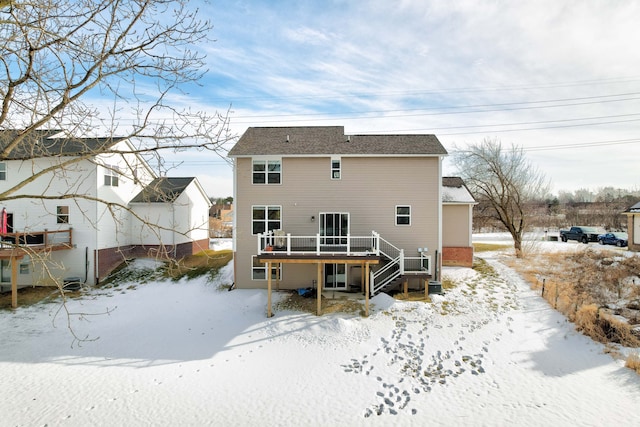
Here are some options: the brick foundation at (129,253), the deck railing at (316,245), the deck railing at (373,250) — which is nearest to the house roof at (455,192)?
the deck railing at (373,250)

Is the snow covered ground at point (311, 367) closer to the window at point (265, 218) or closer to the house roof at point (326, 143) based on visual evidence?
the window at point (265, 218)

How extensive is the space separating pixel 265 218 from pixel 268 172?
2.28m

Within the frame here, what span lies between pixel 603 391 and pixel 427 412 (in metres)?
5.23

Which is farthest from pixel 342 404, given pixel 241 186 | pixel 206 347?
pixel 241 186

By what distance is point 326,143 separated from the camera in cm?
1777

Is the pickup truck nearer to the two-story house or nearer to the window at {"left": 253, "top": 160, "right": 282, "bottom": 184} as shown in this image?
the two-story house

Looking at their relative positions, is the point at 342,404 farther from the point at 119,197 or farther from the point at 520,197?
the point at 520,197

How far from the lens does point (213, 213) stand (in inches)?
2175

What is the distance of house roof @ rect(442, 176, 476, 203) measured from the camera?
67.0 feet

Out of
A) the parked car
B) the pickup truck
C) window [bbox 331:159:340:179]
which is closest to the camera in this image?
window [bbox 331:159:340:179]

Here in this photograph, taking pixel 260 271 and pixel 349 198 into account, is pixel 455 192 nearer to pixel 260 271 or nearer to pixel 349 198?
pixel 349 198

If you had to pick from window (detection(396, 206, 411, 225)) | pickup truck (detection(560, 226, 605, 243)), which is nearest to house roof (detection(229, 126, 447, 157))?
window (detection(396, 206, 411, 225))

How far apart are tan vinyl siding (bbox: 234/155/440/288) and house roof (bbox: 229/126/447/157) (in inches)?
14.5

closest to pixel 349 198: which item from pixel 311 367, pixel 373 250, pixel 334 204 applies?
pixel 334 204
